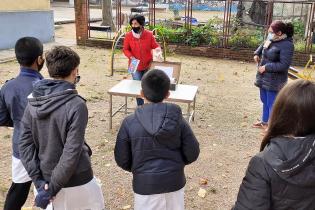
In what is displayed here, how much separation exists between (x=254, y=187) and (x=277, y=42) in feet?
11.9

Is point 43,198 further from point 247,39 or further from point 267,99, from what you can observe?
point 247,39

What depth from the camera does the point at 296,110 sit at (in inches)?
65.1

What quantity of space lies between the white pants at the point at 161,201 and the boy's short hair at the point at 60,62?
961 millimetres

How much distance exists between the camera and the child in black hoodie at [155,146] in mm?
2400

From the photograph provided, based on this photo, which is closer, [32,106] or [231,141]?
[32,106]

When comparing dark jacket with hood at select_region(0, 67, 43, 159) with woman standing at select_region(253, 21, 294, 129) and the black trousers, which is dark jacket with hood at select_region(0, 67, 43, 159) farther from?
woman standing at select_region(253, 21, 294, 129)

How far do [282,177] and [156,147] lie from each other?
0.98m

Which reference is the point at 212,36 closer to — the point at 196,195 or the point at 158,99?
the point at 196,195

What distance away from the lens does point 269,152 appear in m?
1.67

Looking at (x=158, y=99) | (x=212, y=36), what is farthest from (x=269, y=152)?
(x=212, y=36)

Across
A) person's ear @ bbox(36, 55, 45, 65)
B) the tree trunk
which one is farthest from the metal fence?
person's ear @ bbox(36, 55, 45, 65)

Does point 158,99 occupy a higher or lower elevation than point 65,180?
higher

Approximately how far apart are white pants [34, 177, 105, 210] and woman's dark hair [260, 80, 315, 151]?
1333 mm

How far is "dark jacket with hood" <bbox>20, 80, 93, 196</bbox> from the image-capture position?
7.36 feet
